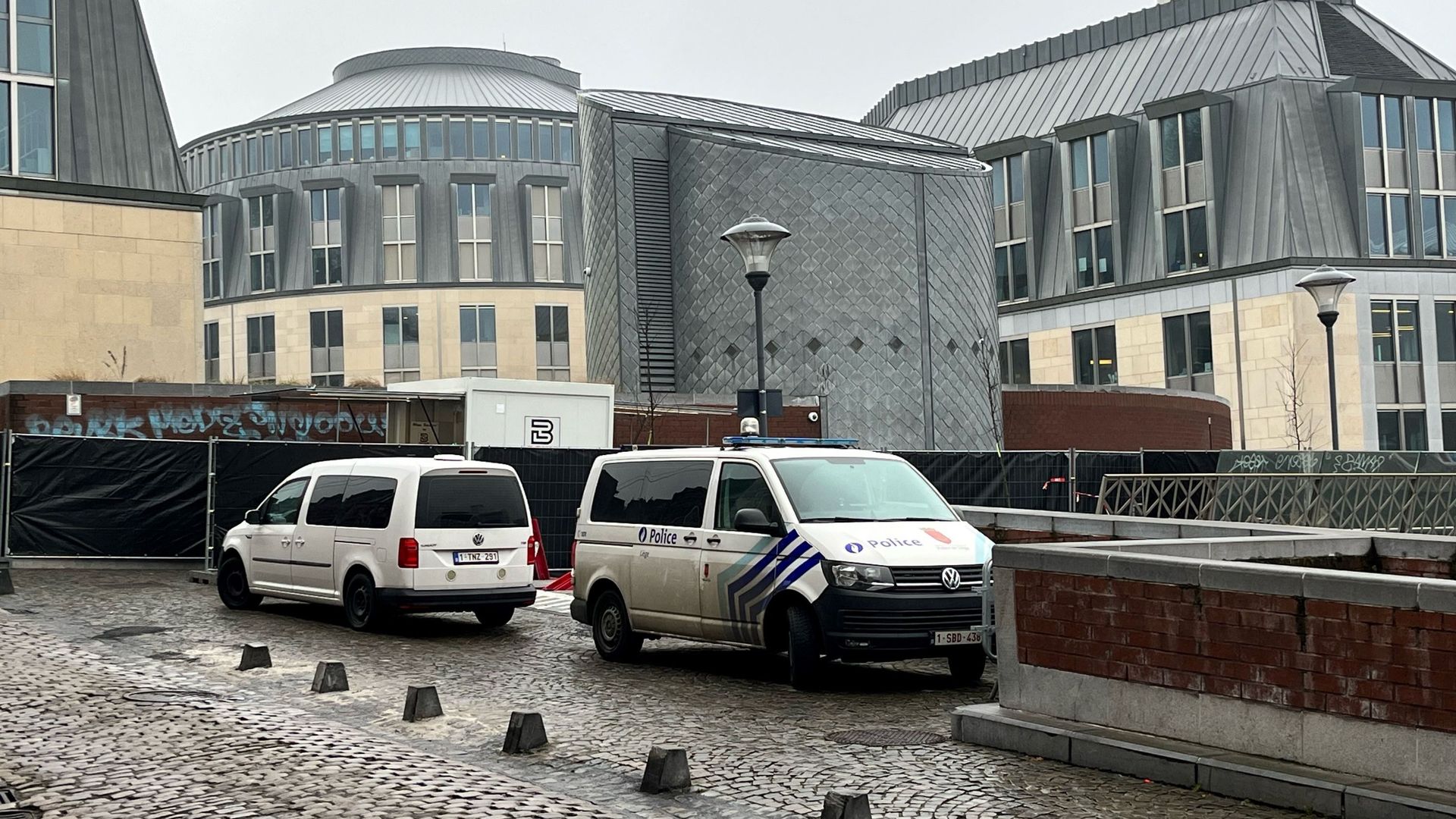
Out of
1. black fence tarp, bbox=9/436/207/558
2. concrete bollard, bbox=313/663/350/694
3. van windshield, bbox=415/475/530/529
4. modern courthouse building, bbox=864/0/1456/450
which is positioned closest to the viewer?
concrete bollard, bbox=313/663/350/694

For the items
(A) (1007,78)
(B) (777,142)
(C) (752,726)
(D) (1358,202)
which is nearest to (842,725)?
(C) (752,726)

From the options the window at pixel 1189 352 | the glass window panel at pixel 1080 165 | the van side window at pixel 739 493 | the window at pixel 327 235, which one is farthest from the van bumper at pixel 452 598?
the window at pixel 327 235

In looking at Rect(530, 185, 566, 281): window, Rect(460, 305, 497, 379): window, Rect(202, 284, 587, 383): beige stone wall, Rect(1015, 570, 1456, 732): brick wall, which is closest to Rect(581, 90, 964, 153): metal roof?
Rect(202, 284, 587, 383): beige stone wall

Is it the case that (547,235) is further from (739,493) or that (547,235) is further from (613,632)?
(739,493)

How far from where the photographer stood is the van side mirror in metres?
12.5

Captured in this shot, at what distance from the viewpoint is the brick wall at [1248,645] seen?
7402mm

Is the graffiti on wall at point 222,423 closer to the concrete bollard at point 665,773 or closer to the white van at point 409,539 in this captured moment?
the white van at point 409,539

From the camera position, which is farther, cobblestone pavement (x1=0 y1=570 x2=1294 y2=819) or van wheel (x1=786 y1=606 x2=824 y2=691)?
van wheel (x1=786 y1=606 x2=824 y2=691)

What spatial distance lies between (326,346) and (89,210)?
30831mm

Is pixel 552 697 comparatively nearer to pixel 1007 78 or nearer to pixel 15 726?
pixel 15 726

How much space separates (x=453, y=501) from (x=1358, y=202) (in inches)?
1755

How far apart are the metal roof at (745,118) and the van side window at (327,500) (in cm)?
2466

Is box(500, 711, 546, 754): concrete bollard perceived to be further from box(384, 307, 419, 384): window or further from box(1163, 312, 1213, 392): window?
box(384, 307, 419, 384): window

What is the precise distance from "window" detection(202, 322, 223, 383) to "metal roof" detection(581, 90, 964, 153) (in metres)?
35.2
